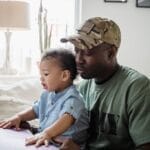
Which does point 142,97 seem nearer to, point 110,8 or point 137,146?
point 137,146

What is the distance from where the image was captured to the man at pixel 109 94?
56.3 inches

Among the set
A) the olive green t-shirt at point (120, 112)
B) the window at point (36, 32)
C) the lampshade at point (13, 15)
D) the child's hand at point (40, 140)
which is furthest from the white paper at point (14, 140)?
the window at point (36, 32)

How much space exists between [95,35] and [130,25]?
4.79 feet

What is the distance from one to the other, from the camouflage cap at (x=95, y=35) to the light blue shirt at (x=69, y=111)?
197 mm

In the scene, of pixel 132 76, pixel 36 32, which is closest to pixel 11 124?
pixel 132 76

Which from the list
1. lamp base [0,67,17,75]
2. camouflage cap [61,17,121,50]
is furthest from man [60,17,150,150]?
lamp base [0,67,17,75]

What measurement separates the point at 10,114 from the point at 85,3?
1.28 m

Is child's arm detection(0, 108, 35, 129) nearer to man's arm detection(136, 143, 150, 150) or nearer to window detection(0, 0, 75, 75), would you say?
man's arm detection(136, 143, 150, 150)

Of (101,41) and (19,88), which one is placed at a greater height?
(101,41)

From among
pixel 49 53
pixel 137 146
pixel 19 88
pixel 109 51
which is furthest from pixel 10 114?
pixel 137 146

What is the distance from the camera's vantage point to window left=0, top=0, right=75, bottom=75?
3064mm

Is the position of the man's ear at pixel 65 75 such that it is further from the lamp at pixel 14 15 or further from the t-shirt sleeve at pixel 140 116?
the lamp at pixel 14 15

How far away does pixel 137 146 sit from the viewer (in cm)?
142

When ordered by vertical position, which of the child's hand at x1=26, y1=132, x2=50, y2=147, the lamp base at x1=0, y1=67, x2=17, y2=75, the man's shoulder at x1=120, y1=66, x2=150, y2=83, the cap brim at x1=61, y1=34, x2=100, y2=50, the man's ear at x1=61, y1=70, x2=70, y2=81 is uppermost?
the cap brim at x1=61, y1=34, x2=100, y2=50
